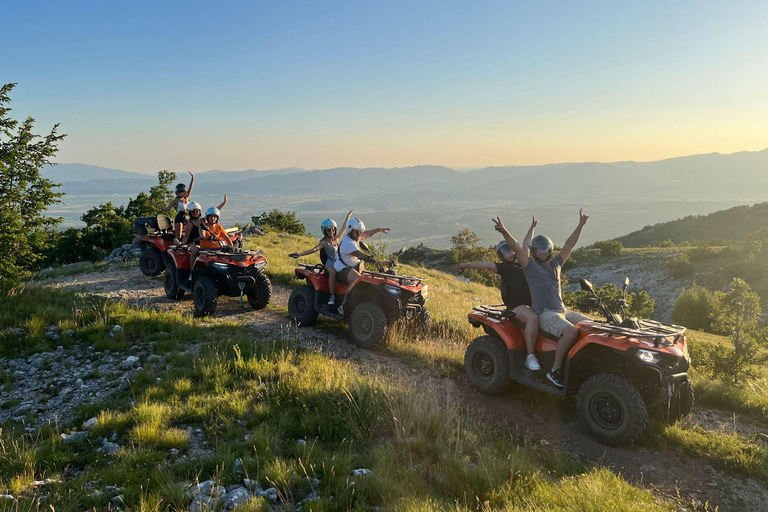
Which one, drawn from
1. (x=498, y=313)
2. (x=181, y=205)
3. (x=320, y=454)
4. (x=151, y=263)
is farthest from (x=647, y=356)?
(x=151, y=263)

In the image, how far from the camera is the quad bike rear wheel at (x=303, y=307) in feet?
30.7

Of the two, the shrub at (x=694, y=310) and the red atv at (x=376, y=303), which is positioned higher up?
the red atv at (x=376, y=303)

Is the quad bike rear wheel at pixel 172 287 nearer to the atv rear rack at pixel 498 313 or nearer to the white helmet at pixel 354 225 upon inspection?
the white helmet at pixel 354 225

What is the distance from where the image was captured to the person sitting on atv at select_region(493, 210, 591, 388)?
5.48m

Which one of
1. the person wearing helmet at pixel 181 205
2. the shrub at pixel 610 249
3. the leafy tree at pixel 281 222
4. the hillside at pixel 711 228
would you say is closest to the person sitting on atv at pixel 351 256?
the person wearing helmet at pixel 181 205

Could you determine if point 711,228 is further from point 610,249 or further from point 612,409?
point 612,409

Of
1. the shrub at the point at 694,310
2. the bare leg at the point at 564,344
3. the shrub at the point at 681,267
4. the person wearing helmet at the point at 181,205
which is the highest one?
the person wearing helmet at the point at 181,205

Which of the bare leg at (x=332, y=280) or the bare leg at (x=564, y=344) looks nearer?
the bare leg at (x=564, y=344)

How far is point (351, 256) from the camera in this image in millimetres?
8656

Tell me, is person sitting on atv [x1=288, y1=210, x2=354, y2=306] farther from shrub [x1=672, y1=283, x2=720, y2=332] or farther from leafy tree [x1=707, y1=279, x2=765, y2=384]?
shrub [x1=672, y1=283, x2=720, y2=332]

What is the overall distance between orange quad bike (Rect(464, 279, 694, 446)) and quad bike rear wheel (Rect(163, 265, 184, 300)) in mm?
8748

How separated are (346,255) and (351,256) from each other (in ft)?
0.35

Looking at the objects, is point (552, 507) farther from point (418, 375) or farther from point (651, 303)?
point (651, 303)

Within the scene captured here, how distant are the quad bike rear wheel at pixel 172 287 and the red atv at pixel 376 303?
436 cm
